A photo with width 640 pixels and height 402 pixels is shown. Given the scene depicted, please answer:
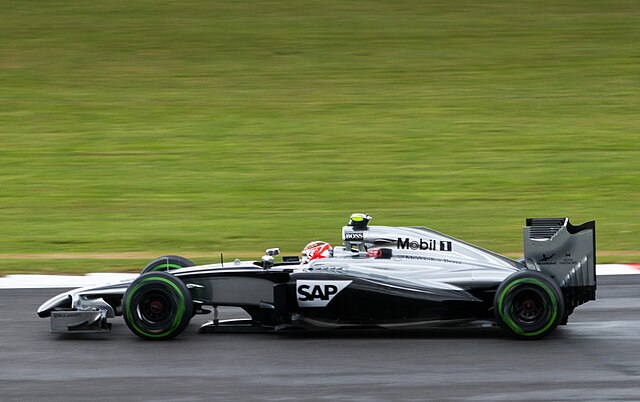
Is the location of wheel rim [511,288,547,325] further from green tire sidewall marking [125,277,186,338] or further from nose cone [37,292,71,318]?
nose cone [37,292,71,318]

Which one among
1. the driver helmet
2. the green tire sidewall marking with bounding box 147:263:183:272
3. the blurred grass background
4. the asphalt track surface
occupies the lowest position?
the asphalt track surface

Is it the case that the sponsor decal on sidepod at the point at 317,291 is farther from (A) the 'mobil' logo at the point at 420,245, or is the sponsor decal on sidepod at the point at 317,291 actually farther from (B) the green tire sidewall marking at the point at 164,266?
(B) the green tire sidewall marking at the point at 164,266

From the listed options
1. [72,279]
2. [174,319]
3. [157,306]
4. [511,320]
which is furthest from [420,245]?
[72,279]

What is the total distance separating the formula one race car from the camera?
780 centimetres

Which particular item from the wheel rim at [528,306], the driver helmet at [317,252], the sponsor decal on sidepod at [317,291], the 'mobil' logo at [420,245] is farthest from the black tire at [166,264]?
the wheel rim at [528,306]

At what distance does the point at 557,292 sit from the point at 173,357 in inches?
121

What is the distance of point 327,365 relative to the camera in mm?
7238

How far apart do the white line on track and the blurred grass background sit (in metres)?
0.60

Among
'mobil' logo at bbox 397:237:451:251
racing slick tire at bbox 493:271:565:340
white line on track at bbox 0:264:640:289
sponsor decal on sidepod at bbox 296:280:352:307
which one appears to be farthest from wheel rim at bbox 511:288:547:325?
white line on track at bbox 0:264:640:289

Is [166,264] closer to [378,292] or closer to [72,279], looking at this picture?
[378,292]

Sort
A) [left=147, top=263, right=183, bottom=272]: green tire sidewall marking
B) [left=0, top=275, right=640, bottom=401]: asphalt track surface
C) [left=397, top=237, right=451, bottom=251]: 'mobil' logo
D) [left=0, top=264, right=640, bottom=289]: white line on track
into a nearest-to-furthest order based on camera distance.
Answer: [left=0, top=275, right=640, bottom=401]: asphalt track surface < [left=397, top=237, right=451, bottom=251]: 'mobil' logo < [left=147, top=263, right=183, bottom=272]: green tire sidewall marking < [left=0, top=264, right=640, bottom=289]: white line on track

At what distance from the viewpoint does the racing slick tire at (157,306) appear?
782cm

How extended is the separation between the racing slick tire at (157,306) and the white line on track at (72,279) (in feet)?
9.40

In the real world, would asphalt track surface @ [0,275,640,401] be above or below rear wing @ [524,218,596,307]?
below
